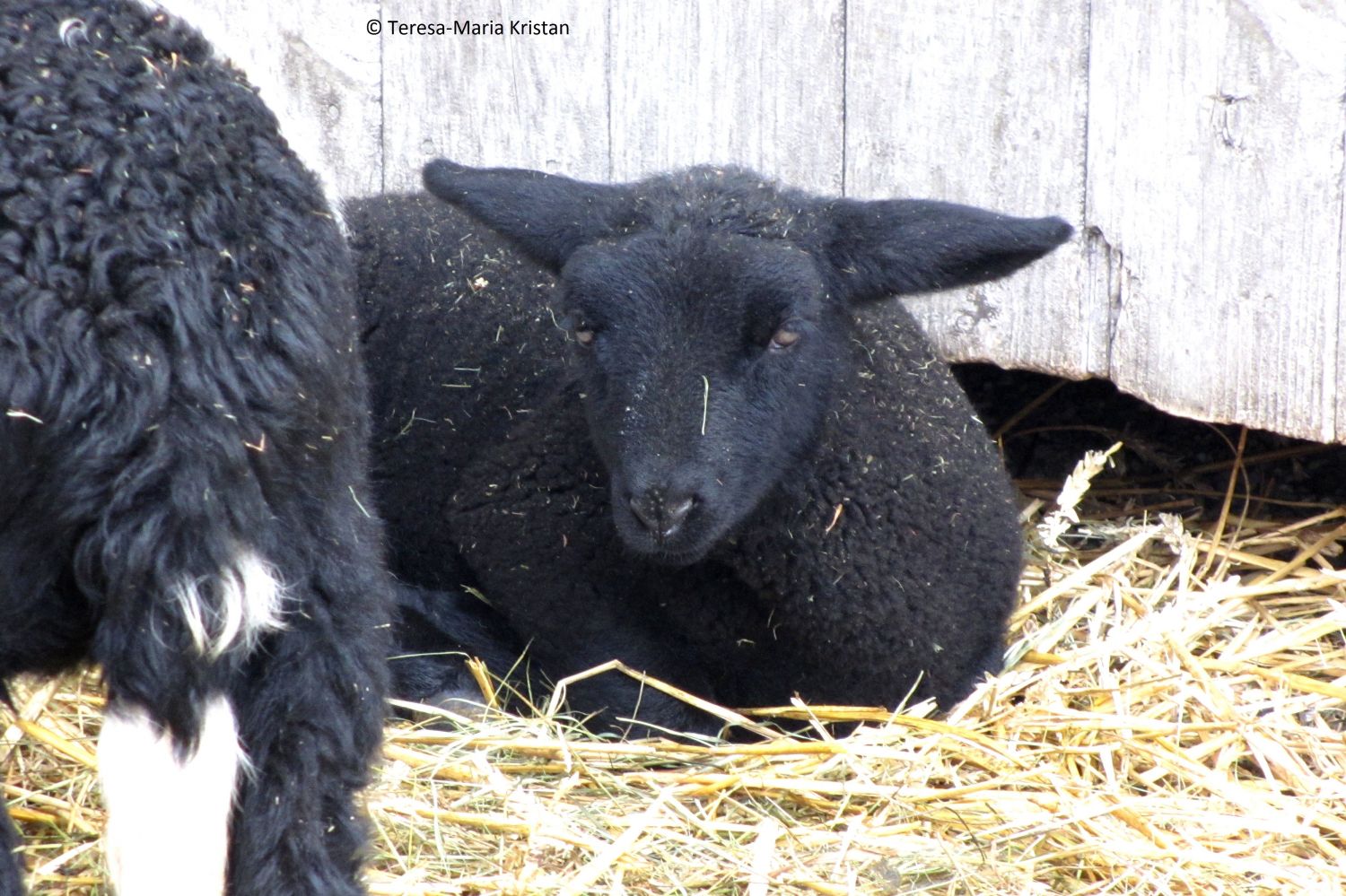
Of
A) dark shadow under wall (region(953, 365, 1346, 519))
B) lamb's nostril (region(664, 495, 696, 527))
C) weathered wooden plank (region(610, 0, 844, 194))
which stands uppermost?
weathered wooden plank (region(610, 0, 844, 194))

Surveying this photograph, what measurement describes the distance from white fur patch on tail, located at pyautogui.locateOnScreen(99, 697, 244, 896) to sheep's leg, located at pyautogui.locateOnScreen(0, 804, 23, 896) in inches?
4.4

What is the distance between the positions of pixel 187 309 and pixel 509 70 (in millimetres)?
2452

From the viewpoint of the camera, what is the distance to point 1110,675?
11.1ft

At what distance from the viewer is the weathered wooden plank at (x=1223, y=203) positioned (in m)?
3.42

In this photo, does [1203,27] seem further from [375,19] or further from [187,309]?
[187,309]

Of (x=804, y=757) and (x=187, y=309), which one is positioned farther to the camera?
(x=804, y=757)

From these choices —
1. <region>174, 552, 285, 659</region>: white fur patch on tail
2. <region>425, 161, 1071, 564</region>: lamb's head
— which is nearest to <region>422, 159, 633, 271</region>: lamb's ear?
<region>425, 161, 1071, 564</region>: lamb's head

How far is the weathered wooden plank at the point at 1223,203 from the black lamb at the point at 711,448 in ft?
1.78

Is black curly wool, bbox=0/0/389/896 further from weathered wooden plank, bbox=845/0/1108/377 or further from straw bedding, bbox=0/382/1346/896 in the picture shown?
weathered wooden plank, bbox=845/0/1108/377

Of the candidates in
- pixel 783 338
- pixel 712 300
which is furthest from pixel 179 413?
pixel 783 338

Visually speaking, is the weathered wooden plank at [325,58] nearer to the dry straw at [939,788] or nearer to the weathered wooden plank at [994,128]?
the weathered wooden plank at [994,128]

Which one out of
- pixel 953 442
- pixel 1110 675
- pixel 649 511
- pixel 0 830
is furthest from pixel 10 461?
pixel 1110 675

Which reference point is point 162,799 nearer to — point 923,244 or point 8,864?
point 8,864

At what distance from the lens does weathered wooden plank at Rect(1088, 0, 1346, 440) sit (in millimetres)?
3422
